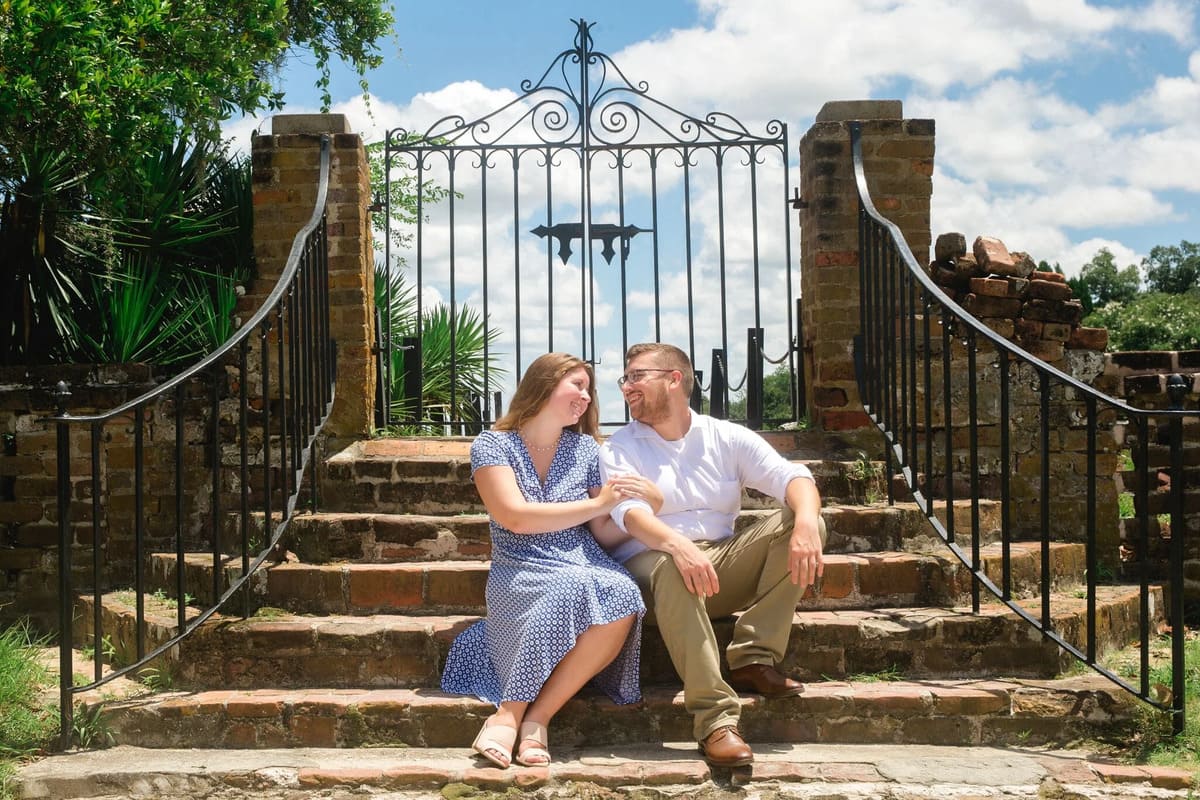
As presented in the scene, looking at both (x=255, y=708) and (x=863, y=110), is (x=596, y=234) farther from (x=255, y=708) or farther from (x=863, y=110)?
(x=255, y=708)

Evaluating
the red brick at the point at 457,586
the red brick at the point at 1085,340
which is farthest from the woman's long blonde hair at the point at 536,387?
the red brick at the point at 1085,340

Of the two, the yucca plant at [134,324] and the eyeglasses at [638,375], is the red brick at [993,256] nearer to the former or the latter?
the eyeglasses at [638,375]

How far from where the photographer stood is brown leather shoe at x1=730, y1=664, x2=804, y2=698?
3.21 meters

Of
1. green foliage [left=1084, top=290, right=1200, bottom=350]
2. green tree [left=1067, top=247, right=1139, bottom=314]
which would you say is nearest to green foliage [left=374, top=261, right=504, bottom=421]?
green foliage [left=1084, top=290, right=1200, bottom=350]

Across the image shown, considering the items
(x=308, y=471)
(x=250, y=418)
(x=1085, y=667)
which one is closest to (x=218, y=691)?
(x=308, y=471)

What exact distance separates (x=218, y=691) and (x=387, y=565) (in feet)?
2.38

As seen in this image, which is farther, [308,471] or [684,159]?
[684,159]

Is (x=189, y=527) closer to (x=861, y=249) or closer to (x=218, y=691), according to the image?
(x=218, y=691)

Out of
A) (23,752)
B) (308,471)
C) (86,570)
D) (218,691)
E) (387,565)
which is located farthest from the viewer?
(86,570)

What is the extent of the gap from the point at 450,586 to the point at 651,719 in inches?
37.9

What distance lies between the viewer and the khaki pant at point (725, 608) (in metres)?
2.99

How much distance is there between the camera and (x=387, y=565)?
3936 millimetres

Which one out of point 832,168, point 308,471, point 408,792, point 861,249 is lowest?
point 408,792

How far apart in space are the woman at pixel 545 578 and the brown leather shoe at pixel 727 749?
0.34 meters
